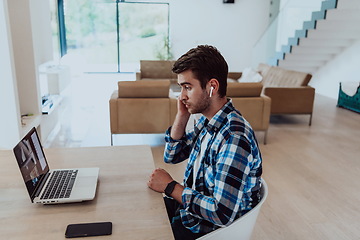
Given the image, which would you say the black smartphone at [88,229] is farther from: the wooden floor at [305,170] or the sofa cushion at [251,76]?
the sofa cushion at [251,76]

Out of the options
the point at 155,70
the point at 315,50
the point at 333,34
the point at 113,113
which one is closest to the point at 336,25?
the point at 333,34

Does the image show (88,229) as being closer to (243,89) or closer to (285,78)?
(243,89)

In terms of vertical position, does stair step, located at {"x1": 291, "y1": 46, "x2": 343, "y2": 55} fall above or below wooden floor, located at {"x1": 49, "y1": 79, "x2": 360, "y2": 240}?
above

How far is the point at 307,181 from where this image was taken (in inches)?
128

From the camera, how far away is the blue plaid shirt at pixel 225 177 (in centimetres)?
116

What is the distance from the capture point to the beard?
1342mm

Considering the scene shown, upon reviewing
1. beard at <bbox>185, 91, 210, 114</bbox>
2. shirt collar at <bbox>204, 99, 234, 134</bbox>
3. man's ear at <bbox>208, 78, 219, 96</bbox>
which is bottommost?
shirt collar at <bbox>204, 99, 234, 134</bbox>

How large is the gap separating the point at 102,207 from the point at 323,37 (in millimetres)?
6771

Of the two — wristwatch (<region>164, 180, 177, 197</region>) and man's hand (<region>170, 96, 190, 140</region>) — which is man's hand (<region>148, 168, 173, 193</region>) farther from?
man's hand (<region>170, 96, 190, 140</region>)

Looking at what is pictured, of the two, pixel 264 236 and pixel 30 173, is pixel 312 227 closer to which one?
pixel 264 236

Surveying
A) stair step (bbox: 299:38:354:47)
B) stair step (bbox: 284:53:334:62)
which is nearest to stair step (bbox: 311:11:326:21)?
stair step (bbox: 299:38:354:47)

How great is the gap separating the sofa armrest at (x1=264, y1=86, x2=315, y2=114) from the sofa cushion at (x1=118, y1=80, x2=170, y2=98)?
185 cm

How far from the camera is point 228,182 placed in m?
1.16

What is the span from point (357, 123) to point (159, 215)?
516 centimetres
